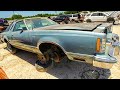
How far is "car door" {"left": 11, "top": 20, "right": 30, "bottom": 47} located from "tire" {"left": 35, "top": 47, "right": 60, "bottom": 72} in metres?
0.72

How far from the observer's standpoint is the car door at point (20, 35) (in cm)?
414

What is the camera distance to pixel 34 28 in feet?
13.4

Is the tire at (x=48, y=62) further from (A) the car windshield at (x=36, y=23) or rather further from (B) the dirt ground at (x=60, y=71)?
(A) the car windshield at (x=36, y=23)

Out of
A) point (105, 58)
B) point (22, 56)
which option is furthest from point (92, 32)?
point (22, 56)

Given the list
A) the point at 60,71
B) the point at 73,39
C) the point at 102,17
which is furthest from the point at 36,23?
the point at 102,17

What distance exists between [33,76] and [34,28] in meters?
1.35

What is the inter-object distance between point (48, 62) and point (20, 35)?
1264 millimetres

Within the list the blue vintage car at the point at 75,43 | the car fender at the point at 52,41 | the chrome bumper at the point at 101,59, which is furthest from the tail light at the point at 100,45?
the car fender at the point at 52,41

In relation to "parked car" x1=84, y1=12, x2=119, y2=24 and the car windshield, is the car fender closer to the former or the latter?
the car windshield

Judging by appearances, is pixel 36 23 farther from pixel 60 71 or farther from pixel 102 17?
pixel 102 17

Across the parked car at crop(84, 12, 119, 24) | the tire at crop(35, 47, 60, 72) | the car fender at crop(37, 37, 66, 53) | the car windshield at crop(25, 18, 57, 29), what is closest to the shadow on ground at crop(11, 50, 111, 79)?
the tire at crop(35, 47, 60, 72)

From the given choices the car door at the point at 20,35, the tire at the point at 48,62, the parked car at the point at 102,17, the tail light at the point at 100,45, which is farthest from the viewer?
the parked car at the point at 102,17

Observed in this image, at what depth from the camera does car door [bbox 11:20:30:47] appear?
414cm

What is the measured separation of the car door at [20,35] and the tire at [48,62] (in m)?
0.72
